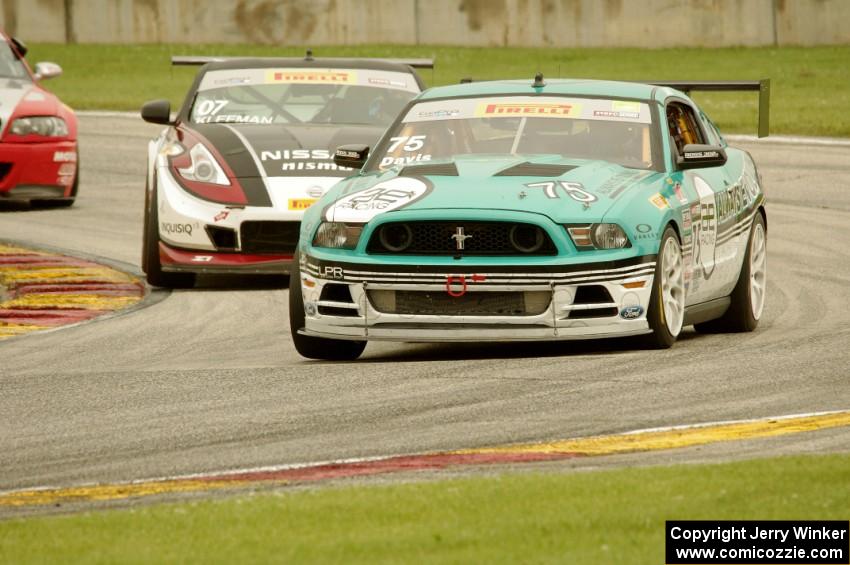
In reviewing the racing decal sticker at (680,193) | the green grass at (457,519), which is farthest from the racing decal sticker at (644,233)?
the green grass at (457,519)

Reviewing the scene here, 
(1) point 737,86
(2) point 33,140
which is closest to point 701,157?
(1) point 737,86

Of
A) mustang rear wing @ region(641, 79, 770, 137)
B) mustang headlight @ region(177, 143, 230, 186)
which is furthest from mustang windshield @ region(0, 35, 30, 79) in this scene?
mustang rear wing @ region(641, 79, 770, 137)

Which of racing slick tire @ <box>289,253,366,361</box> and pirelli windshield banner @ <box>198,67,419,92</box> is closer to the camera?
racing slick tire @ <box>289,253,366,361</box>

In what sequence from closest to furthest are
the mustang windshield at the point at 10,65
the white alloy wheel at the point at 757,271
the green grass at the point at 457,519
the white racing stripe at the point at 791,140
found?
the green grass at the point at 457,519 → the white alloy wheel at the point at 757,271 → the mustang windshield at the point at 10,65 → the white racing stripe at the point at 791,140

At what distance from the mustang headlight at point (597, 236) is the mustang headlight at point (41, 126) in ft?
30.1

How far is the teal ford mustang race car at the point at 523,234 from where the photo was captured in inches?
345

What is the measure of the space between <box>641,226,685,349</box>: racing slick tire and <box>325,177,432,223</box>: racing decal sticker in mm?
1180

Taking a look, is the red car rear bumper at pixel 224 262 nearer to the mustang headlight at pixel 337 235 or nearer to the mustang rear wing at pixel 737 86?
the mustang rear wing at pixel 737 86

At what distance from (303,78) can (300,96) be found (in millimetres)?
159

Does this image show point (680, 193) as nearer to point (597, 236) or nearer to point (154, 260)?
point (597, 236)

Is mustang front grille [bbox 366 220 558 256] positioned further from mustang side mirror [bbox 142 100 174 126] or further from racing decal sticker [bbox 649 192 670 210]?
mustang side mirror [bbox 142 100 174 126]

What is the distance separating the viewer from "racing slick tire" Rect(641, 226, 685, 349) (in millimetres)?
8930

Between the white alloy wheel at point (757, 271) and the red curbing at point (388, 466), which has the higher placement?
the red curbing at point (388, 466)

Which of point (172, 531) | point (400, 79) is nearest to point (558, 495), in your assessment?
point (172, 531)
